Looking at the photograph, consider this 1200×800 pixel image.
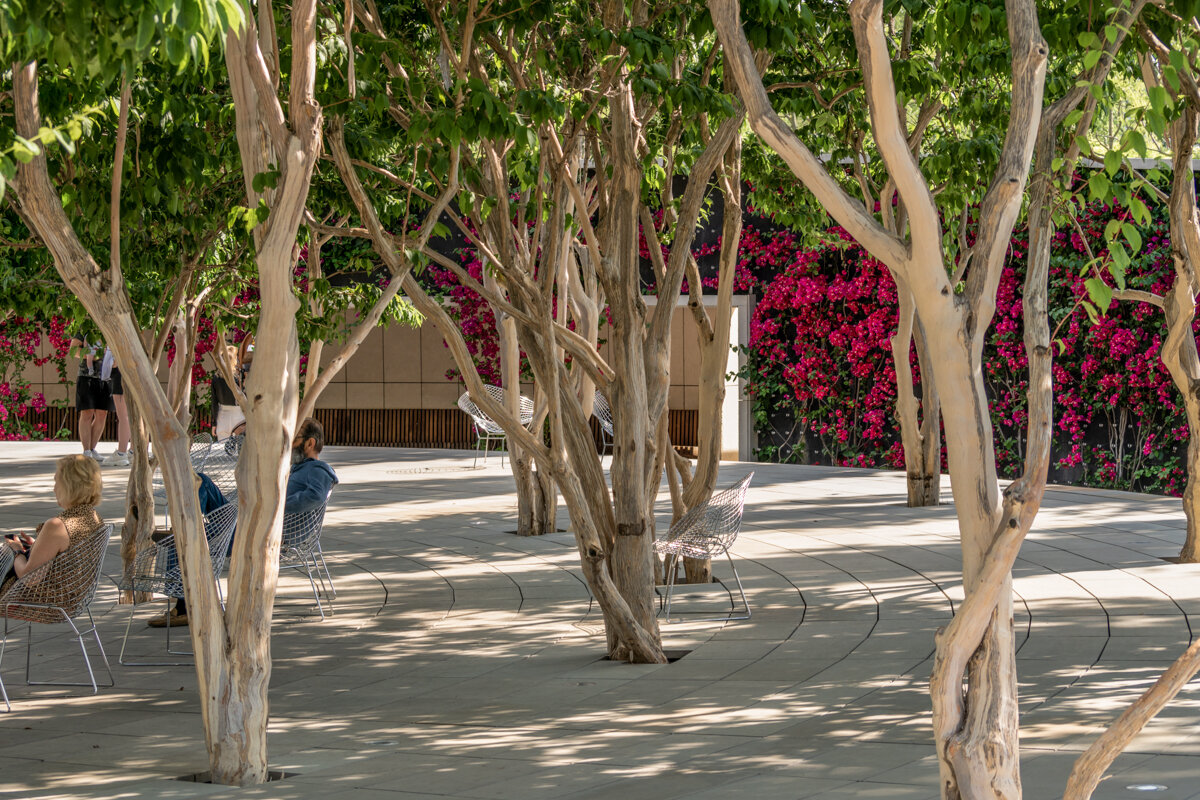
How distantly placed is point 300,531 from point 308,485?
0.96 feet

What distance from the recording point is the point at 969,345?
10.7ft

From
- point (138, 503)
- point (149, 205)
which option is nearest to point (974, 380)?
point (149, 205)

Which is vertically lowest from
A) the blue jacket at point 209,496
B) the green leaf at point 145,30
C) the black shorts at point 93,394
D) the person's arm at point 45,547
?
the person's arm at point 45,547

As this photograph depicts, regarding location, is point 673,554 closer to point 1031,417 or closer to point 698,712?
point 698,712

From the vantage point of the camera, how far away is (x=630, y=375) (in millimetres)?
6070

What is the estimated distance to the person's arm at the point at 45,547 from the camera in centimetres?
568

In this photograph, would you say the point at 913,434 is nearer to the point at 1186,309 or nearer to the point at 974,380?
the point at 1186,309

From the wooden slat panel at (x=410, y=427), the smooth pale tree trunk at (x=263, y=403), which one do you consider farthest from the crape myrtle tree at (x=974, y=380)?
the wooden slat panel at (x=410, y=427)

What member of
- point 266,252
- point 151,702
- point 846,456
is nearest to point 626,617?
point 151,702

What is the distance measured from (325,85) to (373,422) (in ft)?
43.7

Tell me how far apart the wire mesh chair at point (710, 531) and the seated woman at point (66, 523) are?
2797 mm

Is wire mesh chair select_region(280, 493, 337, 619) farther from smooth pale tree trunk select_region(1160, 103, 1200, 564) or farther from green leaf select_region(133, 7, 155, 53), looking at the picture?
smooth pale tree trunk select_region(1160, 103, 1200, 564)

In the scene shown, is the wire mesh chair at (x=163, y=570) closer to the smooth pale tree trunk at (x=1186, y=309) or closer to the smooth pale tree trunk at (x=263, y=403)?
the smooth pale tree trunk at (x=263, y=403)

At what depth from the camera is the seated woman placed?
18.7ft
